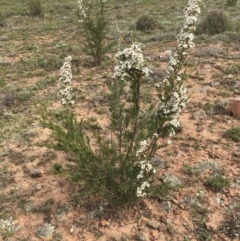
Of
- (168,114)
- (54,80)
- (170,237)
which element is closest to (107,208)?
(170,237)

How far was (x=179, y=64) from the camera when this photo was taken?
4.25m

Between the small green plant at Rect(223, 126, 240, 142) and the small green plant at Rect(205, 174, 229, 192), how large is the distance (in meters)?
1.20

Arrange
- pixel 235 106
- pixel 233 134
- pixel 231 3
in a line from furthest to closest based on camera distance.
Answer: pixel 231 3 → pixel 235 106 → pixel 233 134

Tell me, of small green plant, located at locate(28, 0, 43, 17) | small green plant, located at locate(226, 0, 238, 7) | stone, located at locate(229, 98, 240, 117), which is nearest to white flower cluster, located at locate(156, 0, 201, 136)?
stone, located at locate(229, 98, 240, 117)

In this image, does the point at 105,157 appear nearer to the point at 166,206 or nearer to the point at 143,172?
the point at 143,172

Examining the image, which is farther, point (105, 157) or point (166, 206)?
point (105, 157)

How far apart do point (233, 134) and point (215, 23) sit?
7.39 meters

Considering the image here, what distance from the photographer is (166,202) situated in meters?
5.18

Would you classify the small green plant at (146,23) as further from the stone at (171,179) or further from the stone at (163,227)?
the stone at (163,227)

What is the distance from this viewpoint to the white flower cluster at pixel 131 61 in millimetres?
3656

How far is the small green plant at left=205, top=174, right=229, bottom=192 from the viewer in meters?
5.34

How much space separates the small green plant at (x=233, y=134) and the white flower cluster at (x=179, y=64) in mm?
A: 2545

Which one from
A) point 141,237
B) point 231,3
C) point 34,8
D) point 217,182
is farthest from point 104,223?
point 231,3

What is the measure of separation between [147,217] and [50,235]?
4.53 ft
